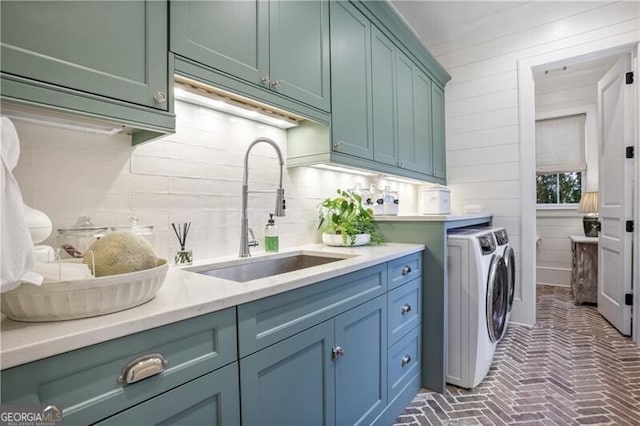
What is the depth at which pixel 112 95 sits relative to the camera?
3.18ft

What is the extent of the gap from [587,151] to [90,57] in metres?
5.61

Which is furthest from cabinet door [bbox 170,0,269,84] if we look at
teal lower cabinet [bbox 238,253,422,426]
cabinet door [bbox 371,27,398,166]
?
cabinet door [bbox 371,27,398,166]

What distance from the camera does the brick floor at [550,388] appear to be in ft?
5.87

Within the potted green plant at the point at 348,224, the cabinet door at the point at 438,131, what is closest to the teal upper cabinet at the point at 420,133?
the cabinet door at the point at 438,131

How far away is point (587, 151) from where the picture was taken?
14.5ft

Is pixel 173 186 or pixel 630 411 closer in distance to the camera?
pixel 173 186

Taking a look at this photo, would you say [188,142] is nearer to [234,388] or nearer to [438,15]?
[234,388]

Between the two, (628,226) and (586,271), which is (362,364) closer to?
(628,226)

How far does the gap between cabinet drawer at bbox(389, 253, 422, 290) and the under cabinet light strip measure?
1035mm

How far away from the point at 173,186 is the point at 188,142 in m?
0.23

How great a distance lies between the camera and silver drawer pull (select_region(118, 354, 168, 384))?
0.70 m

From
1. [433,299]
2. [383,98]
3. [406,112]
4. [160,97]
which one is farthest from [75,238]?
[406,112]

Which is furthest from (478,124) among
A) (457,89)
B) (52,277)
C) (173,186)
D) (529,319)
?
(52,277)

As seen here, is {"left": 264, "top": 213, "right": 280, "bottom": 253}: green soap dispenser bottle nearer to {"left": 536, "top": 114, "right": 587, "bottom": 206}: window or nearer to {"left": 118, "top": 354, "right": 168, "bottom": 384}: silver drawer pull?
{"left": 118, "top": 354, "right": 168, "bottom": 384}: silver drawer pull
